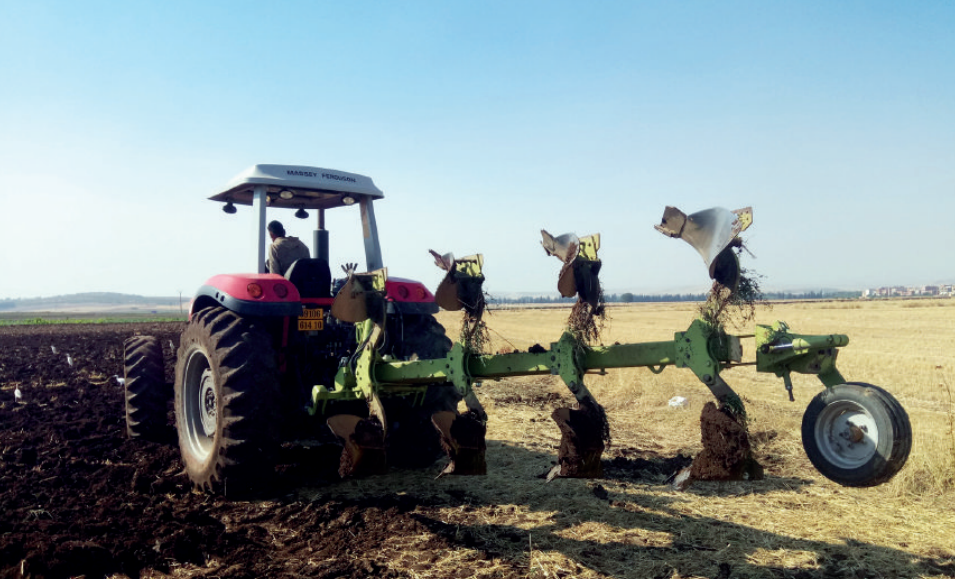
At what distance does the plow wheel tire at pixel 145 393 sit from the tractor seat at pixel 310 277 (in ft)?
6.32

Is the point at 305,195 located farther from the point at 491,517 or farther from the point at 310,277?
the point at 491,517

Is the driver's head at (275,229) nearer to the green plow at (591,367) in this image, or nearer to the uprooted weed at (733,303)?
the green plow at (591,367)

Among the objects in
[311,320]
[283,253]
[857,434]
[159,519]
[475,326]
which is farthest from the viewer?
[283,253]

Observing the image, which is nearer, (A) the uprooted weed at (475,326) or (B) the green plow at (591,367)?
(B) the green plow at (591,367)

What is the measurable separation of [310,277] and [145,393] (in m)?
2.19

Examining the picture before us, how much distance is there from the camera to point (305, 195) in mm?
6320

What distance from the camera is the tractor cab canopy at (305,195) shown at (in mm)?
5754

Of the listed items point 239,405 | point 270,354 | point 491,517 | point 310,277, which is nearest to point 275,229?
point 310,277

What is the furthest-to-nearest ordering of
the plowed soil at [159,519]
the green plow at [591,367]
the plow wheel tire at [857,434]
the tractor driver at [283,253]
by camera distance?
the tractor driver at [283,253]
the plowed soil at [159,519]
the green plow at [591,367]
the plow wheel tire at [857,434]

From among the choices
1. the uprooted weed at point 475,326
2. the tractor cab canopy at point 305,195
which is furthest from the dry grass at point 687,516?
the tractor cab canopy at point 305,195

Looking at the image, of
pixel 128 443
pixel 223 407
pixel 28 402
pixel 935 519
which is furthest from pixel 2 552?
pixel 28 402

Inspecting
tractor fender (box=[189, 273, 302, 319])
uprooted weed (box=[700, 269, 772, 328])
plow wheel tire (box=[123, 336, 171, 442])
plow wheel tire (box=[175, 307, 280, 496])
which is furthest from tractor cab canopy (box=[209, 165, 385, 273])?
uprooted weed (box=[700, 269, 772, 328])

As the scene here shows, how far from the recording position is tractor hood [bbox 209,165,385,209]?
575 cm

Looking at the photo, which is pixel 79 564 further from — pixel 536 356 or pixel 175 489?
pixel 536 356
